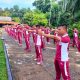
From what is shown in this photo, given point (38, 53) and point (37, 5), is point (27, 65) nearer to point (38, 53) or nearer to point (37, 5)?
point (38, 53)

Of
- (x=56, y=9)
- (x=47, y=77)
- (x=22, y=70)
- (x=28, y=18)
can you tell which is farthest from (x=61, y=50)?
(x=28, y=18)

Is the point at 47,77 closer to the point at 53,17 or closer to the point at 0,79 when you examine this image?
the point at 0,79

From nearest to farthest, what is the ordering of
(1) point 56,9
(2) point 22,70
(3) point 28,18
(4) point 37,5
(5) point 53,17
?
(2) point 22,70
(5) point 53,17
(1) point 56,9
(3) point 28,18
(4) point 37,5

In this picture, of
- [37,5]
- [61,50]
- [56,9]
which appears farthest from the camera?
[37,5]

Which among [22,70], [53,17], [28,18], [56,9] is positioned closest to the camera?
[22,70]

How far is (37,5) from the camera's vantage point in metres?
88.0

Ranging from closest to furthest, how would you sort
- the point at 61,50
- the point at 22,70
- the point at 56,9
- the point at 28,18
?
the point at 61,50
the point at 22,70
the point at 56,9
the point at 28,18

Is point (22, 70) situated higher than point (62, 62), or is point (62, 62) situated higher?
point (62, 62)

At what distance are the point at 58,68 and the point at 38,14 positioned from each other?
221 ft

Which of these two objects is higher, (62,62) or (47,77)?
(62,62)

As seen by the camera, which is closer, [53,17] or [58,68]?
[58,68]

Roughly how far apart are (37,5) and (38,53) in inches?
2937

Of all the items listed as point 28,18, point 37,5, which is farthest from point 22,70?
point 37,5

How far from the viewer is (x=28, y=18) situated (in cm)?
8119
